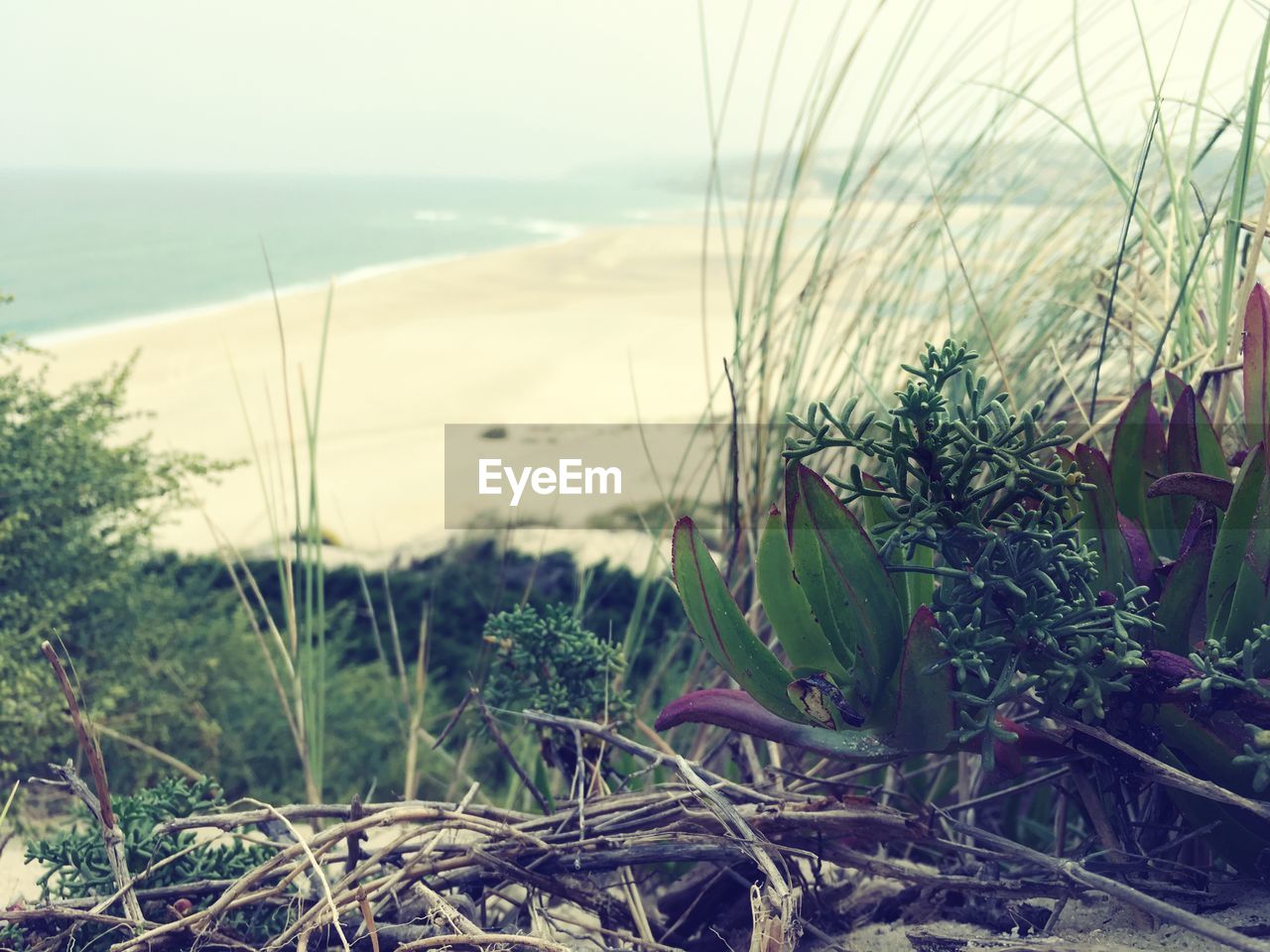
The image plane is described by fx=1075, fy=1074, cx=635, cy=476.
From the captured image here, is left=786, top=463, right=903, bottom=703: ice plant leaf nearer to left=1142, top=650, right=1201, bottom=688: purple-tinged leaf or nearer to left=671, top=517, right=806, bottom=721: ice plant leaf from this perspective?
left=671, top=517, right=806, bottom=721: ice plant leaf

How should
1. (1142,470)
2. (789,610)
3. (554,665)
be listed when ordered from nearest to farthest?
(789,610) → (1142,470) → (554,665)

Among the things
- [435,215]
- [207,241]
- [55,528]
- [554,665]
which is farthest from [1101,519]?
[435,215]

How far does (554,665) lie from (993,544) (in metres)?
0.79

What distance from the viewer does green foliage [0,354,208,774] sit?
3178mm

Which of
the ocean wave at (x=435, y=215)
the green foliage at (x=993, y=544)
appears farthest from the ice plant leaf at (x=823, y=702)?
the ocean wave at (x=435, y=215)

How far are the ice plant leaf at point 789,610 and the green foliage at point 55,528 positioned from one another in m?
2.61

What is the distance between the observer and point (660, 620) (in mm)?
4527

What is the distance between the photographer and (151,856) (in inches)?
54.6

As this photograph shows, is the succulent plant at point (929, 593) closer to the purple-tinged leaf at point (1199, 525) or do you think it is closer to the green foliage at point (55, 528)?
the purple-tinged leaf at point (1199, 525)

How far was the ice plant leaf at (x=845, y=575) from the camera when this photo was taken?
1.03 metres

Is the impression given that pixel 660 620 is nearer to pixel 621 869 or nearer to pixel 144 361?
pixel 621 869

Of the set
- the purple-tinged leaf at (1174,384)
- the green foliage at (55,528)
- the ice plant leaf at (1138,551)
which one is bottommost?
the green foliage at (55,528)

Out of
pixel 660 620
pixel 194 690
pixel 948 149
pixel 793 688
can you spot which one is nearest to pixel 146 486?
pixel 194 690

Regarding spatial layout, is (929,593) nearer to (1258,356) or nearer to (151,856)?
(1258,356)
